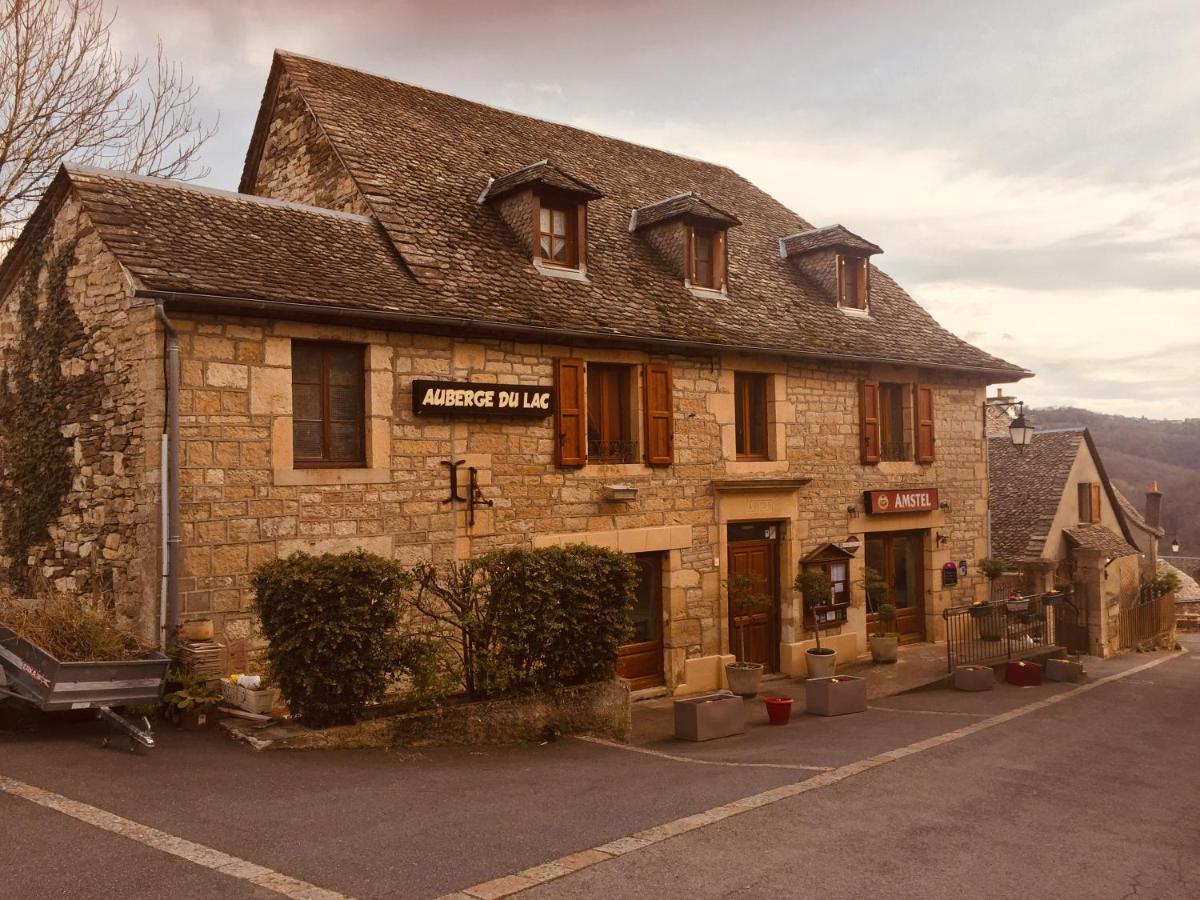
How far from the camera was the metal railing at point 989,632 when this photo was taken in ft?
50.5

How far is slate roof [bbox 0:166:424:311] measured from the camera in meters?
9.71

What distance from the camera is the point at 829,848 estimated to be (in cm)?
642

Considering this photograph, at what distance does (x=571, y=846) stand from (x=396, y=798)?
152 centimetres

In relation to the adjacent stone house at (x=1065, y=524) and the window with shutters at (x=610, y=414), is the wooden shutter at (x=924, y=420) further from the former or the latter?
the window with shutters at (x=610, y=414)

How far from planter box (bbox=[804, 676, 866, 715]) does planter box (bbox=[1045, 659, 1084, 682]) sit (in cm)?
Result: 487

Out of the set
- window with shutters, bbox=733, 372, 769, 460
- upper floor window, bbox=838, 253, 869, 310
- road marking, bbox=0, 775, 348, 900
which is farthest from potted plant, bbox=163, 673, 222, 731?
upper floor window, bbox=838, 253, 869, 310


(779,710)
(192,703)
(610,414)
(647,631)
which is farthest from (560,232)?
(192,703)

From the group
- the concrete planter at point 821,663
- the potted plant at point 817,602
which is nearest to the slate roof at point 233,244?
the potted plant at point 817,602

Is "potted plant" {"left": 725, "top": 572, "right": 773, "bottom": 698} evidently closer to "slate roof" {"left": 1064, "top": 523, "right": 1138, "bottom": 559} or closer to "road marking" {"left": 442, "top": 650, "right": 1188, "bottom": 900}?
"road marking" {"left": 442, "top": 650, "right": 1188, "bottom": 900}

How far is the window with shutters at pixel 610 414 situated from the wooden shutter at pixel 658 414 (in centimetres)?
21

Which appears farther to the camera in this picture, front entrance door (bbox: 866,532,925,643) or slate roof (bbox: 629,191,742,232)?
front entrance door (bbox: 866,532,925,643)

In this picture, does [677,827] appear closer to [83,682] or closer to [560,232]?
[83,682]

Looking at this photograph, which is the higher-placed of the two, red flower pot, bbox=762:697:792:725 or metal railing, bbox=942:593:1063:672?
metal railing, bbox=942:593:1063:672

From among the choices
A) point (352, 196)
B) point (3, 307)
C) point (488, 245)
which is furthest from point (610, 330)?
point (3, 307)
